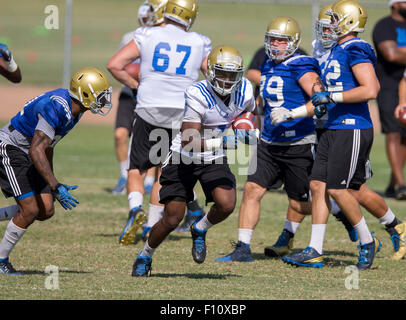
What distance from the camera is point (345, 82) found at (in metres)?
6.43

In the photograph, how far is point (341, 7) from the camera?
21.3 feet

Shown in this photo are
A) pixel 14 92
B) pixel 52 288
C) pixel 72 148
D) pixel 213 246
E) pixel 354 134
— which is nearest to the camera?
pixel 52 288

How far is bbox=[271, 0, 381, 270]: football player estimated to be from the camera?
638 cm

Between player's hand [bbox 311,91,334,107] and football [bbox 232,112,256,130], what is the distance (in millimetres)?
590

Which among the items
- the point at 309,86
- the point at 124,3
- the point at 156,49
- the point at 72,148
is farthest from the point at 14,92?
the point at 124,3

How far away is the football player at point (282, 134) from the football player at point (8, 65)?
2.11 m

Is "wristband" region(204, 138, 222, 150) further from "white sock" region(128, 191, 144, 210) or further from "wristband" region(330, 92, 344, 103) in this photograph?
"white sock" region(128, 191, 144, 210)

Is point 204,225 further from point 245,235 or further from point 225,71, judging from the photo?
point 225,71

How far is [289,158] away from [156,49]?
1735 millimetres

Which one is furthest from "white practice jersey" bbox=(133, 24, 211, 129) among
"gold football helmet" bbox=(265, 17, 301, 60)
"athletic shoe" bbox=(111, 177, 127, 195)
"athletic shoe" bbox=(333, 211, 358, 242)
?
"athletic shoe" bbox=(111, 177, 127, 195)

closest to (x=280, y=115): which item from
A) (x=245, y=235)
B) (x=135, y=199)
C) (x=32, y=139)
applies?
(x=245, y=235)

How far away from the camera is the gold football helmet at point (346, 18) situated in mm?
6434

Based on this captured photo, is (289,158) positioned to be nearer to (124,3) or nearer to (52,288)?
(52,288)

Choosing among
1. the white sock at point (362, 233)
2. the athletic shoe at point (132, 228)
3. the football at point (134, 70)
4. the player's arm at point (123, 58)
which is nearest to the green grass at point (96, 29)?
the football at point (134, 70)
